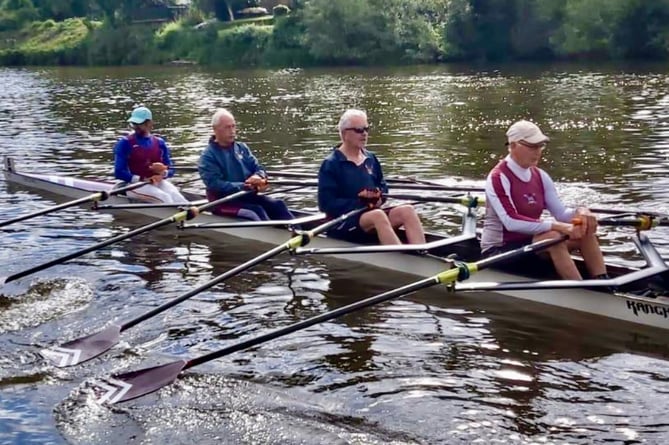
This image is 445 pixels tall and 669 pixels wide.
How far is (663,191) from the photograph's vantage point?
49.1ft

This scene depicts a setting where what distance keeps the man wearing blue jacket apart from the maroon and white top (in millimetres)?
3586

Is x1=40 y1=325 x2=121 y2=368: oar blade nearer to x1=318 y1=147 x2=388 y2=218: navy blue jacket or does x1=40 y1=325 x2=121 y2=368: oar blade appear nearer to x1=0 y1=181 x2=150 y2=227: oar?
x1=318 y1=147 x2=388 y2=218: navy blue jacket

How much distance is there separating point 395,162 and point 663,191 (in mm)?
6054

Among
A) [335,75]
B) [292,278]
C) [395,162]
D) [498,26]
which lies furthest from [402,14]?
[292,278]

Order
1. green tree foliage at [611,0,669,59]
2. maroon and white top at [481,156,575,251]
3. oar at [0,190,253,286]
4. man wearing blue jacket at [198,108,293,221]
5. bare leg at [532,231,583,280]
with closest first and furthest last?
bare leg at [532,231,583,280], maroon and white top at [481,156,575,251], oar at [0,190,253,286], man wearing blue jacket at [198,108,293,221], green tree foliage at [611,0,669,59]

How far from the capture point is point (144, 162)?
13.7 m

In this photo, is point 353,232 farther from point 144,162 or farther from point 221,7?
point 221,7

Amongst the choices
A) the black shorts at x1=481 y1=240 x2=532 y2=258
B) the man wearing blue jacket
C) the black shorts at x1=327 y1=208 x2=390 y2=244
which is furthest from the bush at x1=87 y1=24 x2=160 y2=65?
the black shorts at x1=481 y1=240 x2=532 y2=258

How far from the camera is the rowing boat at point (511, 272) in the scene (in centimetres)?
792

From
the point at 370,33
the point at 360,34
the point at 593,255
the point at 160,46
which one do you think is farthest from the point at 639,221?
the point at 160,46

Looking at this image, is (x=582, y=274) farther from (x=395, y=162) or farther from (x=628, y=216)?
(x=395, y=162)

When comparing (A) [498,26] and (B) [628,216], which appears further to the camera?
(A) [498,26]

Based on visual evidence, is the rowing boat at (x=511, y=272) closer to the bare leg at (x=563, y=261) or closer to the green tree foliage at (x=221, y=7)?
the bare leg at (x=563, y=261)

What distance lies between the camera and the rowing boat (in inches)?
312
